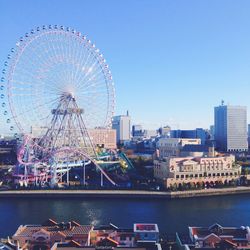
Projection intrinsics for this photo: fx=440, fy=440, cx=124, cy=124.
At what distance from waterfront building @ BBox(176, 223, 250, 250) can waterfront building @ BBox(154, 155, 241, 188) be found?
9.88 metres

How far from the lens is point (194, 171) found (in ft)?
62.5

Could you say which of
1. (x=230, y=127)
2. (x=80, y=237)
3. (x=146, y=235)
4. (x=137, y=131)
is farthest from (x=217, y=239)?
(x=137, y=131)

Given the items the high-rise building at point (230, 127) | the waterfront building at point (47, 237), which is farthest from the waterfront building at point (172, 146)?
the waterfront building at point (47, 237)

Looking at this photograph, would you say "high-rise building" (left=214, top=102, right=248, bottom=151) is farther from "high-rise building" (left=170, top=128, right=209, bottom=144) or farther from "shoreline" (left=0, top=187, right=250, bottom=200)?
"shoreline" (left=0, top=187, right=250, bottom=200)

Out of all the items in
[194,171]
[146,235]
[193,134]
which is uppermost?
[146,235]

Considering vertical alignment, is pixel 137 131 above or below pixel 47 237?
below

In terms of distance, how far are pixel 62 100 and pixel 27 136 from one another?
2357 millimetres

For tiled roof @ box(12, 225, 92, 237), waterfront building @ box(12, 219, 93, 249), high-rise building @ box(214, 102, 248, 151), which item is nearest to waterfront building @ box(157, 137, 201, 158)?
high-rise building @ box(214, 102, 248, 151)

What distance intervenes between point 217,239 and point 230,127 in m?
32.6

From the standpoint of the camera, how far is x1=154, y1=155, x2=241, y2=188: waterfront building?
18.6 m

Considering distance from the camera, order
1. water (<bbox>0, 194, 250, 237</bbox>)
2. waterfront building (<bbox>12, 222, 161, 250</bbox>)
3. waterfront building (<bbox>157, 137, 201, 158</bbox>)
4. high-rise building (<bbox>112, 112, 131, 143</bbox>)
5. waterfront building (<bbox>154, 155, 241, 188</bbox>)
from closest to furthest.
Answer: waterfront building (<bbox>12, 222, 161, 250</bbox>)
water (<bbox>0, 194, 250, 237</bbox>)
waterfront building (<bbox>154, 155, 241, 188</bbox>)
waterfront building (<bbox>157, 137, 201, 158</bbox>)
high-rise building (<bbox>112, 112, 131, 143</bbox>)

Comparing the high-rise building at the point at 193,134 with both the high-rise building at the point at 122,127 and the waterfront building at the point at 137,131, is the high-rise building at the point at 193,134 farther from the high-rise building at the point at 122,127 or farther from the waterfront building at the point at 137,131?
the waterfront building at the point at 137,131

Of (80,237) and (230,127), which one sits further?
(230,127)

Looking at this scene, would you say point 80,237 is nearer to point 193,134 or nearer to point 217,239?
point 217,239
